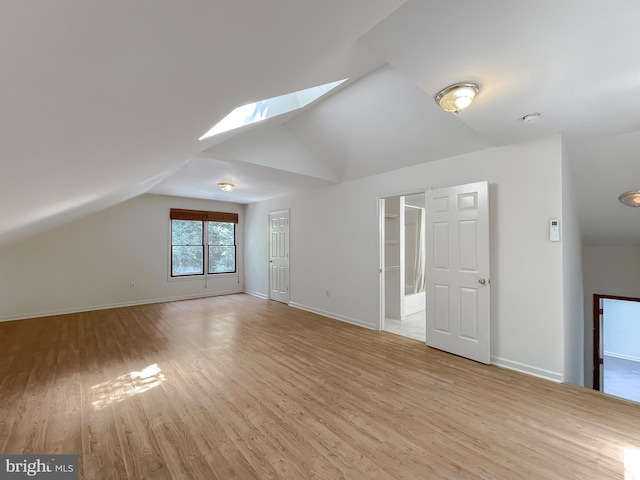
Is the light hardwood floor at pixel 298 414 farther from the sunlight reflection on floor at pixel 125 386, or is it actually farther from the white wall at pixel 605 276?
the white wall at pixel 605 276

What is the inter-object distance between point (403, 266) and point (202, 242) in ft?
16.8

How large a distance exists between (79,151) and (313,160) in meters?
3.54

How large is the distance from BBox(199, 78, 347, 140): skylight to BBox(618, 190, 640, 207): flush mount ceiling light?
3.36 m

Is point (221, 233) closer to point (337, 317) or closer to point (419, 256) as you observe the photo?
point (337, 317)

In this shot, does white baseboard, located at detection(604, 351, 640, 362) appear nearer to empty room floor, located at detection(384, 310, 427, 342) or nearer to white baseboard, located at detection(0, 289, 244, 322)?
empty room floor, located at detection(384, 310, 427, 342)

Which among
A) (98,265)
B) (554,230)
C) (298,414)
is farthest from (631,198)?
(98,265)

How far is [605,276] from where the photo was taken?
448 cm

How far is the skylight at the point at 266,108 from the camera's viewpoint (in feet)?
9.30

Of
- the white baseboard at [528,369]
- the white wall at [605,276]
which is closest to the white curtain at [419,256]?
the white wall at [605,276]

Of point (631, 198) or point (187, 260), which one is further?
point (187, 260)

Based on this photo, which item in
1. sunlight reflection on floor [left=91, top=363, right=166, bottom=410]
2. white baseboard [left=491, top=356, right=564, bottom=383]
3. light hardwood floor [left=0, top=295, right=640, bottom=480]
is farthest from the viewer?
white baseboard [left=491, top=356, right=564, bottom=383]

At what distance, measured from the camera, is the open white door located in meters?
3.21

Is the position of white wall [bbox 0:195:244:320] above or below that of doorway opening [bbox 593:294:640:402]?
above

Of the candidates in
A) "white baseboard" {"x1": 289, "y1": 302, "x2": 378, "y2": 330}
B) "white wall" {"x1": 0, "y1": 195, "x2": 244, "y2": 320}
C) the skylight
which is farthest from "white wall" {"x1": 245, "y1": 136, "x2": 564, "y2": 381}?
"white wall" {"x1": 0, "y1": 195, "x2": 244, "y2": 320}
